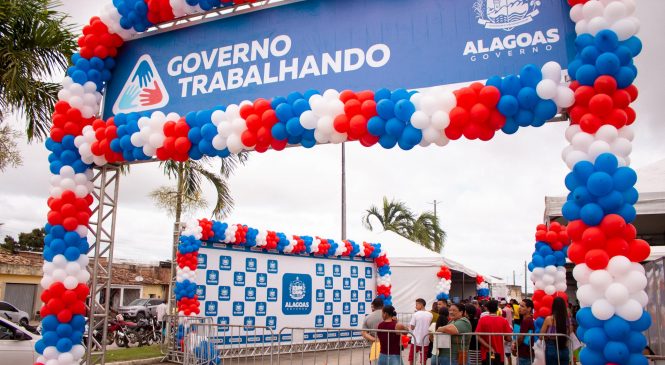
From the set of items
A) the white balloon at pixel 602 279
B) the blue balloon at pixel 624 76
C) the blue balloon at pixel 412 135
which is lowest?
the white balloon at pixel 602 279

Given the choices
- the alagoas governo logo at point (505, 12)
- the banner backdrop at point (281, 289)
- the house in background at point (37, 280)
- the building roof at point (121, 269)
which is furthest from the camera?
the building roof at point (121, 269)

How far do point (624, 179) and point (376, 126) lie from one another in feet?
7.85

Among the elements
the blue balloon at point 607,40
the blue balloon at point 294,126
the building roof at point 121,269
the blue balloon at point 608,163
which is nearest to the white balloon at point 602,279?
the blue balloon at point 608,163

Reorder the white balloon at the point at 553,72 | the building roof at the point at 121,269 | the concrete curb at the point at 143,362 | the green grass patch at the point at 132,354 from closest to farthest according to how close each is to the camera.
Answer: the white balloon at the point at 553,72, the concrete curb at the point at 143,362, the green grass patch at the point at 132,354, the building roof at the point at 121,269

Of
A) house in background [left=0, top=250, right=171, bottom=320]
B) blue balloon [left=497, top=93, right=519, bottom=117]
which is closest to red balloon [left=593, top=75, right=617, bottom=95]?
blue balloon [left=497, top=93, right=519, bottom=117]

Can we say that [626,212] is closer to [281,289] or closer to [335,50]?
[335,50]

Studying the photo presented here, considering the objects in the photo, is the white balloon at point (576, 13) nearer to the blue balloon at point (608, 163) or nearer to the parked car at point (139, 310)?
the blue balloon at point (608, 163)

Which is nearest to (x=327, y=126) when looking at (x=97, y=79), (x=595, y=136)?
(x=595, y=136)

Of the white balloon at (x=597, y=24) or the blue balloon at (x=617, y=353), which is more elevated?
the white balloon at (x=597, y=24)

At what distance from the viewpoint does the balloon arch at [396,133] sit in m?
4.69

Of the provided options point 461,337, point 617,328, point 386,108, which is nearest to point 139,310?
point 461,337

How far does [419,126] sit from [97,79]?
17.0 feet

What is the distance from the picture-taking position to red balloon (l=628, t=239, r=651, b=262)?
15.2 ft

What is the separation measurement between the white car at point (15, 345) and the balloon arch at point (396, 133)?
96 centimetres
